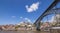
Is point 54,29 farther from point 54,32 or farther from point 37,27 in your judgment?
point 37,27

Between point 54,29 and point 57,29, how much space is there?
149 mm

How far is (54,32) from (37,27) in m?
53.1

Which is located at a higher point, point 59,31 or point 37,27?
point 37,27

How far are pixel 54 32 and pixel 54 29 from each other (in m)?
0.21

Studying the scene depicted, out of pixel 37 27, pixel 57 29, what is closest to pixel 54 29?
pixel 57 29

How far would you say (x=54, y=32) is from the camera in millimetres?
8242

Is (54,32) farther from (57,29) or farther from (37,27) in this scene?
(37,27)

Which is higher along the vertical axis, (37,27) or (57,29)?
(37,27)

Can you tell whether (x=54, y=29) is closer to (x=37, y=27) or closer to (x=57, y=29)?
(x=57, y=29)

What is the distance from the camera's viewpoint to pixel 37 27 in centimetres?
6119

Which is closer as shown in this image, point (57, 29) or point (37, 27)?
point (57, 29)

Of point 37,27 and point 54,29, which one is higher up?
point 37,27

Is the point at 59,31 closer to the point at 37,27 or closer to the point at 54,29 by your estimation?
the point at 54,29

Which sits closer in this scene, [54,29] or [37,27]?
[54,29]
